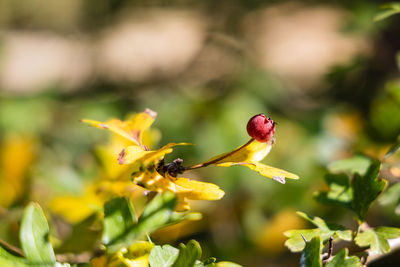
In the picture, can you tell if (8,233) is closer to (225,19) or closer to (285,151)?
(285,151)

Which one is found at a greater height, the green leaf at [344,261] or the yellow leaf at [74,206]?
the green leaf at [344,261]

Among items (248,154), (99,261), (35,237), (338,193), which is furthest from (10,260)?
(338,193)

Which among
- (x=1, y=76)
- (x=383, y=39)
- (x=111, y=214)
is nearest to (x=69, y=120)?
(x=383, y=39)

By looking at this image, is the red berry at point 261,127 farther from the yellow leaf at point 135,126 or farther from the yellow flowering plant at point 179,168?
the yellow leaf at point 135,126

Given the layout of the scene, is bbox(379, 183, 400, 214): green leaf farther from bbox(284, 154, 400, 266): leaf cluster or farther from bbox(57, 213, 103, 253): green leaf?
bbox(57, 213, 103, 253): green leaf

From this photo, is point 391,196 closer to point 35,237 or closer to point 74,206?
point 35,237

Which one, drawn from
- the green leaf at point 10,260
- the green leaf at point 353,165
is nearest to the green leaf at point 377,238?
the green leaf at point 353,165

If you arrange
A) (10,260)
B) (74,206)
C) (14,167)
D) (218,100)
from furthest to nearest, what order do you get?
(218,100)
(14,167)
(74,206)
(10,260)

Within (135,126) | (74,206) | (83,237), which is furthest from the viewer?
(74,206)
